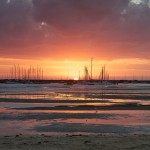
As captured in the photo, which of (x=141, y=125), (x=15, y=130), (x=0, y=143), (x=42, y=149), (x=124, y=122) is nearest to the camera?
(x=42, y=149)

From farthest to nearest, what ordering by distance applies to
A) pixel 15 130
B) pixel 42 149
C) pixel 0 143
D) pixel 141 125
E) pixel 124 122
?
1. pixel 124 122
2. pixel 141 125
3. pixel 15 130
4. pixel 0 143
5. pixel 42 149

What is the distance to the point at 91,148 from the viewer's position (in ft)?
42.6

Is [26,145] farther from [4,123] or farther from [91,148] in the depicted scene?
[4,123]

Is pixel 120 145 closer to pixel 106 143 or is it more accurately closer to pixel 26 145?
pixel 106 143

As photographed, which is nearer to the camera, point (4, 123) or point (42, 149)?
point (42, 149)

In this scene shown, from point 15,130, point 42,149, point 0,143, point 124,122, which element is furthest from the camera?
point 124,122

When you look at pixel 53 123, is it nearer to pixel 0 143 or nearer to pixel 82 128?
pixel 82 128

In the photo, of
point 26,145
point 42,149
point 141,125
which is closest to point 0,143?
point 26,145

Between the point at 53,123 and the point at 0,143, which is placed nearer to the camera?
the point at 0,143

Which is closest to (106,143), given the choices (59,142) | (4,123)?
(59,142)

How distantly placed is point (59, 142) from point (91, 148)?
176cm

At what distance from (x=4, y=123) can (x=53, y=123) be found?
2923 mm

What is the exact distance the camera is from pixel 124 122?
23.0 metres

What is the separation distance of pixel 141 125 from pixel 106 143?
789 centimetres
